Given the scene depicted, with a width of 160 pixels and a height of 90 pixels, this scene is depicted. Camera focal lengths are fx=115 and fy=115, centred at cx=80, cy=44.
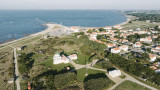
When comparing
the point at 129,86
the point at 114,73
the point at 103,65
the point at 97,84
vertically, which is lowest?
the point at 129,86

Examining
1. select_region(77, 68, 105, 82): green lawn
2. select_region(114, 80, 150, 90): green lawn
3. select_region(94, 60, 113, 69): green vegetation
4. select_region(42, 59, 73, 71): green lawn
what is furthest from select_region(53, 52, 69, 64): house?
select_region(114, 80, 150, 90): green lawn

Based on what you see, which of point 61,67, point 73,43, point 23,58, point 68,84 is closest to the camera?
point 68,84

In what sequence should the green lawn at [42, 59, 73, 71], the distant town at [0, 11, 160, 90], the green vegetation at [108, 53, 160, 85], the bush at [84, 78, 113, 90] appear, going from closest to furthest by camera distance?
1. the bush at [84, 78, 113, 90]
2. the distant town at [0, 11, 160, 90]
3. the green vegetation at [108, 53, 160, 85]
4. the green lawn at [42, 59, 73, 71]

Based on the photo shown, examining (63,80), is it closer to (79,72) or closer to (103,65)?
(79,72)

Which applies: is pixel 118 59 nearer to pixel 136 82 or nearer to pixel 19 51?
pixel 136 82

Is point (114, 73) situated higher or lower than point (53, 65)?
higher

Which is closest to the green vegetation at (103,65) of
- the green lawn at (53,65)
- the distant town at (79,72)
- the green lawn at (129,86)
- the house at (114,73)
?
the distant town at (79,72)

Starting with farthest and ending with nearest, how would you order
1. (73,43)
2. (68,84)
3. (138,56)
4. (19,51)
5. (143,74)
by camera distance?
(73,43) < (19,51) < (138,56) < (143,74) < (68,84)

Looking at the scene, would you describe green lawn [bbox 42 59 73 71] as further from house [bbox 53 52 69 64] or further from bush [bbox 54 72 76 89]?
bush [bbox 54 72 76 89]

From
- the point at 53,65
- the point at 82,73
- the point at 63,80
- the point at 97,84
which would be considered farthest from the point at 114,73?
the point at 53,65

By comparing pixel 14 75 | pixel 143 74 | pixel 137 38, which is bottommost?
pixel 14 75

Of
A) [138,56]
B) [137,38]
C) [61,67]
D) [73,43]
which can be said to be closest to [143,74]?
[138,56]
